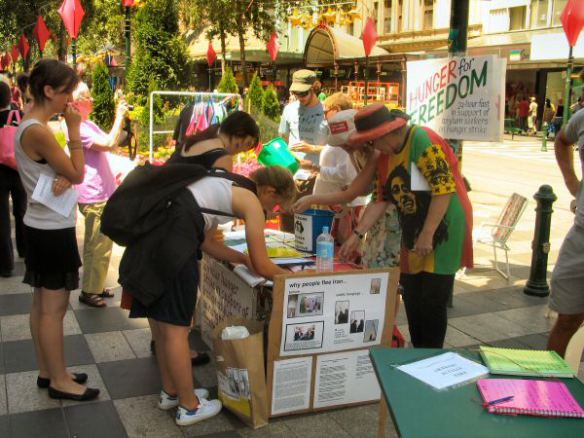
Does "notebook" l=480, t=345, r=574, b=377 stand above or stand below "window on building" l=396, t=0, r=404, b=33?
below

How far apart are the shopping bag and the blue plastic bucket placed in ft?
2.52

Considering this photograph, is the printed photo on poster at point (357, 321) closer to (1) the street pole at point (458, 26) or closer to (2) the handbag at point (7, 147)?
(1) the street pole at point (458, 26)

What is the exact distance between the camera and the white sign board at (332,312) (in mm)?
3113

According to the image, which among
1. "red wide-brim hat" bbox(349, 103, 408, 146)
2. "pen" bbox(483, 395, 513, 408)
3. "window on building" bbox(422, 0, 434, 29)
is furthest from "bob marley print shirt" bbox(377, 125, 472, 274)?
"window on building" bbox(422, 0, 434, 29)

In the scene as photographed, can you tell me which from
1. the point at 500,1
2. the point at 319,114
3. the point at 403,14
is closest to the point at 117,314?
the point at 319,114

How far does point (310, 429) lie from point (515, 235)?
5770 millimetres

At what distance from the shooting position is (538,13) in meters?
30.3

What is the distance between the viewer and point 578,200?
3230mm

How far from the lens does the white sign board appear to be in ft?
10.2

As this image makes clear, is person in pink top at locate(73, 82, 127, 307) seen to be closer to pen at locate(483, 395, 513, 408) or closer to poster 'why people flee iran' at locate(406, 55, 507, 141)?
poster 'why people flee iran' at locate(406, 55, 507, 141)

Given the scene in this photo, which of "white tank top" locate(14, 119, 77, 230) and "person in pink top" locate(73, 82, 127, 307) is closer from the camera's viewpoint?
"white tank top" locate(14, 119, 77, 230)

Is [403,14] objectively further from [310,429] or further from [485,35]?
[310,429]

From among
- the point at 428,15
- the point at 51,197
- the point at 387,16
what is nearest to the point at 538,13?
the point at 428,15

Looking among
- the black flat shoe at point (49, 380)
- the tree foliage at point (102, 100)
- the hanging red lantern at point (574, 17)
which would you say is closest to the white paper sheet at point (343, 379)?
the black flat shoe at point (49, 380)
